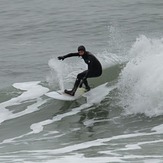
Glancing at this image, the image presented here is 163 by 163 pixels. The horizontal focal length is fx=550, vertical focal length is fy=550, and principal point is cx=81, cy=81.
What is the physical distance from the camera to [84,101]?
19109 millimetres

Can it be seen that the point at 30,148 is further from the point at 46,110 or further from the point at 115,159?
the point at 46,110

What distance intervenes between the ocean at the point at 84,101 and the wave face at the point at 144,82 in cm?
3


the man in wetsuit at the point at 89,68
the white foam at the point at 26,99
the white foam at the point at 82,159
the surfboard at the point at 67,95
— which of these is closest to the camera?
the white foam at the point at 82,159

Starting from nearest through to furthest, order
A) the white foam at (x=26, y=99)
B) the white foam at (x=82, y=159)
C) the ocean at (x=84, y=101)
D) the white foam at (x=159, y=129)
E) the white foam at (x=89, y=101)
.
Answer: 1. the white foam at (x=82, y=159)
2. the ocean at (x=84, y=101)
3. the white foam at (x=159, y=129)
4. the white foam at (x=89, y=101)
5. the white foam at (x=26, y=99)

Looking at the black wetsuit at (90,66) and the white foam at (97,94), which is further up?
the black wetsuit at (90,66)

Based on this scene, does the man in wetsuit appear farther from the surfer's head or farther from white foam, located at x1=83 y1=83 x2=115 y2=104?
white foam, located at x1=83 y1=83 x2=115 y2=104

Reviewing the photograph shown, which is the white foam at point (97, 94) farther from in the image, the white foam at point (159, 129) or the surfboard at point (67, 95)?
the white foam at point (159, 129)

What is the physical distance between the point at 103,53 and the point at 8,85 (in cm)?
638

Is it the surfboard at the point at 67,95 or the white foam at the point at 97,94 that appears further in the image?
the white foam at the point at 97,94

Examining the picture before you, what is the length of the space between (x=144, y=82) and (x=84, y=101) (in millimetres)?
2327

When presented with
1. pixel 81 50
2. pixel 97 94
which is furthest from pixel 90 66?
pixel 97 94

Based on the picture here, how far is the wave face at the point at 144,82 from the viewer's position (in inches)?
674

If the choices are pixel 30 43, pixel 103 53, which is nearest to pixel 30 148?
pixel 103 53

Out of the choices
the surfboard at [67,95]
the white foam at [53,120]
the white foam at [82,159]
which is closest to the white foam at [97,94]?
the surfboard at [67,95]
